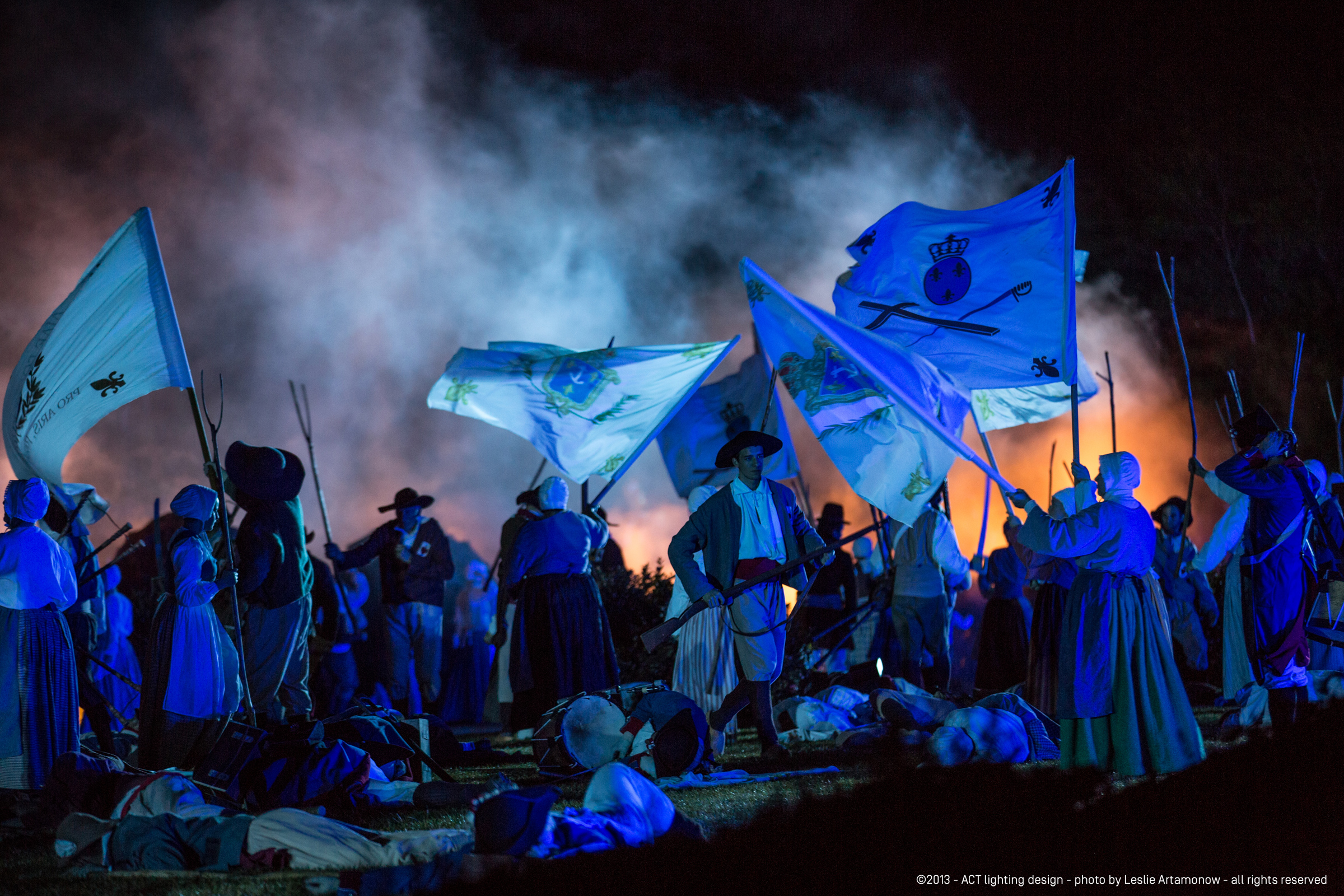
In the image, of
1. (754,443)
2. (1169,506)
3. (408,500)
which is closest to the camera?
(754,443)

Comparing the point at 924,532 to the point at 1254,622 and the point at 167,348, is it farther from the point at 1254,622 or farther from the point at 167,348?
the point at 167,348

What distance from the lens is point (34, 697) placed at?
209 inches

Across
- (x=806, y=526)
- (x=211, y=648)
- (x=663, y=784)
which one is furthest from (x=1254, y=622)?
(x=211, y=648)

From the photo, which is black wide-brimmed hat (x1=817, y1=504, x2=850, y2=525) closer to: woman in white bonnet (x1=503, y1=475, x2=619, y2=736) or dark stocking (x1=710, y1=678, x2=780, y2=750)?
woman in white bonnet (x1=503, y1=475, x2=619, y2=736)

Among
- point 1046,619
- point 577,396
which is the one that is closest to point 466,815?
point 577,396

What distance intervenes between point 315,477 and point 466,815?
6.50 metres

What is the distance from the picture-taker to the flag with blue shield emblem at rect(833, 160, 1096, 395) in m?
5.52

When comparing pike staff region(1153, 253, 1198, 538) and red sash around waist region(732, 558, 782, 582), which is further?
pike staff region(1153, 253, 1198, 538)

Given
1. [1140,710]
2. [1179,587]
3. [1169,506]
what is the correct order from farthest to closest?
[1169,506]
[1179,587]
[1140,710]

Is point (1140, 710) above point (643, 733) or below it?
below

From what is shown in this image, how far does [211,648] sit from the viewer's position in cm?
568

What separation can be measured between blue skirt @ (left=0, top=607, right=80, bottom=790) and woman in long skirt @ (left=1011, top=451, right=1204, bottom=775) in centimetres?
435

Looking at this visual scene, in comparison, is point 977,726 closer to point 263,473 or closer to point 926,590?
point 926,590

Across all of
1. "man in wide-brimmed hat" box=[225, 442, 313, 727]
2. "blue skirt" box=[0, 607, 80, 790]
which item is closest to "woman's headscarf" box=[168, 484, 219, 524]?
"blue skirt" box=[0, 607, 80, 790]
